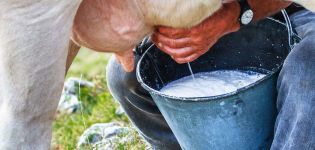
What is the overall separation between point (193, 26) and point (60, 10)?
556mm

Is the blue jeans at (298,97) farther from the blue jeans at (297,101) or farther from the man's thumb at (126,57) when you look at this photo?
the man's thumb at (126,57)

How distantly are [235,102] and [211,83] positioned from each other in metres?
0.36

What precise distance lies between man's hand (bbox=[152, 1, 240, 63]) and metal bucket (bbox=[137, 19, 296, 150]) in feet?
0.50

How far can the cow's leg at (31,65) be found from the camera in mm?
2043

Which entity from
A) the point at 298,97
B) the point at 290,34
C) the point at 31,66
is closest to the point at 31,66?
the point at 31,66

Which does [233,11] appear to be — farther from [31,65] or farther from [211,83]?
[31,65]

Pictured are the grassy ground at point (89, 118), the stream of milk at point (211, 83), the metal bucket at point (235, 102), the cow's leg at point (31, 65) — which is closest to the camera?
the cow's leg at point (31, 65)

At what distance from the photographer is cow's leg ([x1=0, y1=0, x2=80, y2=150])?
2.04 m

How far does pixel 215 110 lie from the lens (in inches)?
96.3

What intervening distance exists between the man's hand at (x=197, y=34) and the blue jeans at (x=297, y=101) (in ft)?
0.90

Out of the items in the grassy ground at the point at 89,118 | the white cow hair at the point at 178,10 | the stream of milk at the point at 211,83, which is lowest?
the grassy ground at the point at 89,118

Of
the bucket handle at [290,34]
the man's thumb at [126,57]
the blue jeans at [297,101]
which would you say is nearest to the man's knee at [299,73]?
the blue jeans at [297,101]

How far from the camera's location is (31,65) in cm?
205

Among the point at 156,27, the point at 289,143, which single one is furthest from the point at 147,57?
the point at 289,143
